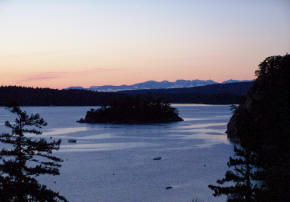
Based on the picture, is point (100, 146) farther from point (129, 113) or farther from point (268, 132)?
point (129, 113)

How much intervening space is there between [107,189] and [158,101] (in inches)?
4944

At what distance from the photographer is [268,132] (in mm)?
69625

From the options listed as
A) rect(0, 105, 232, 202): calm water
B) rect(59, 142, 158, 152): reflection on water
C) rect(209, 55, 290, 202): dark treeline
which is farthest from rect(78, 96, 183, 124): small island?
rect(59, 142, 158, 152): reflection on water

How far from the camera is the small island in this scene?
16262cm

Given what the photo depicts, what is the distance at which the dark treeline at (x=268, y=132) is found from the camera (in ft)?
64.0

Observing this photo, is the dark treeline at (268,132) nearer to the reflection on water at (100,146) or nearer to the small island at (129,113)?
the reflection on water at (100,146)

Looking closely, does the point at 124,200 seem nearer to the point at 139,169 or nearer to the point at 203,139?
the point at 139,169

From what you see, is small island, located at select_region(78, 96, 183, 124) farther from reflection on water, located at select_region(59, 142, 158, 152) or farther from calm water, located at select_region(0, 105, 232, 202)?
reflection on water, located at select_region(59, 142, 158, 152)

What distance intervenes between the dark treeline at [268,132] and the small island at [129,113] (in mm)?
69222

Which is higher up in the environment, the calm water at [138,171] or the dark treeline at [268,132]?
the dark treeline at [268,132]

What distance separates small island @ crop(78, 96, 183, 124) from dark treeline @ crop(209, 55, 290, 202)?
6922 centimetres

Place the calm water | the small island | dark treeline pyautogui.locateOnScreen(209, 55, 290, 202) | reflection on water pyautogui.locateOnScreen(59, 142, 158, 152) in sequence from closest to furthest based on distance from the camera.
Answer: dark treeline pyautogui.locateOnScreen(209, 55, 290, 202)
the calm water
reflection on water pyautogui.locateOnScreen(59, 142, 158, 152)
the small island

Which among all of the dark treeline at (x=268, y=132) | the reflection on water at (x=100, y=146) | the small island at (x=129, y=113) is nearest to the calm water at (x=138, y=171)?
the reflection on water at (x=100, y=146)

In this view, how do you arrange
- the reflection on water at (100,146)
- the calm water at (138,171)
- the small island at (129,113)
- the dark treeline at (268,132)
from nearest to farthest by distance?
the dark treeline at (268,132)
the calm water at (138,171)
the reflection on water at (100,146)
the small island at (129,113)
